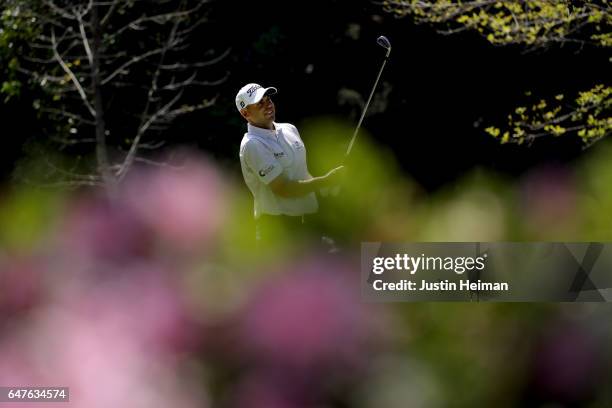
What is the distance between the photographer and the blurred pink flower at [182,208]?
3.71ft

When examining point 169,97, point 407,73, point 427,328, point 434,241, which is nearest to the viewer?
point 427,328

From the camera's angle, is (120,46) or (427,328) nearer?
(427,328)

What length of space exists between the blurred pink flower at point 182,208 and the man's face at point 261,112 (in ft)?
10.4

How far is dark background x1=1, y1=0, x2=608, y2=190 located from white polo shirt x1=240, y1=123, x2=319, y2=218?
611cm

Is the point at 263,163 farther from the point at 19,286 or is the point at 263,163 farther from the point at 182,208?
the point at 19,286

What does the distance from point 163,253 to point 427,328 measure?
0.28 metres

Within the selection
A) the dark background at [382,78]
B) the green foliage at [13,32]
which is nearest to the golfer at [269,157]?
the dark background at [382,78]

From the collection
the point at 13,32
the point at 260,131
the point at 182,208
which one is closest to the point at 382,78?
the point at 13,32

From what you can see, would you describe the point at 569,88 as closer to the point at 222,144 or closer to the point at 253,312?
the point at 222,144

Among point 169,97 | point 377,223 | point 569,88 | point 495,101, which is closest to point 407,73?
point 495,101

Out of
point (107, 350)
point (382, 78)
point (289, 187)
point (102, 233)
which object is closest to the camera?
point (107, 350)

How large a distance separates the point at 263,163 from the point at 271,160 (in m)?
0.04

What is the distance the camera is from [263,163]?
421 centimetres

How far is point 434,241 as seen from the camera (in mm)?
1229
